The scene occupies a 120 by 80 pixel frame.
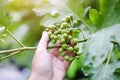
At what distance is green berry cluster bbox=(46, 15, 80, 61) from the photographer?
1.40 metres

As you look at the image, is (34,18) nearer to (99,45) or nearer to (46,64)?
(46,64)

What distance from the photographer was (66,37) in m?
1.40

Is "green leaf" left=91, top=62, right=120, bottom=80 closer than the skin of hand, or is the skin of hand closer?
"green leaf" left=91, top=62, right=120, bottom=80

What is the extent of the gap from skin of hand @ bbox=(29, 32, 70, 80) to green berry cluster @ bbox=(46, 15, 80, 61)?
0.05 m

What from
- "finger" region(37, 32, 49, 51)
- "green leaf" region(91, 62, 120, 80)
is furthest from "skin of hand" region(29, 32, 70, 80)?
"green leaf" region(91, 62, 120, 80)

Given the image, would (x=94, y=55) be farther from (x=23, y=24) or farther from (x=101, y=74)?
(x=23, y=24)

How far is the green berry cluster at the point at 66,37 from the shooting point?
1402mm

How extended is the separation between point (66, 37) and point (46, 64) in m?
0.19

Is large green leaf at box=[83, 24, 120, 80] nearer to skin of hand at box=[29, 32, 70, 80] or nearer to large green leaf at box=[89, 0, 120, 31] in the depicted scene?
large green leaf at box=[89, 0, 120, 31]

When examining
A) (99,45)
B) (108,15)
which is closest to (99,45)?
(99,45)

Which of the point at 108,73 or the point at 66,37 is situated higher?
the point at 66,37

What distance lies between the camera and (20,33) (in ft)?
8.44

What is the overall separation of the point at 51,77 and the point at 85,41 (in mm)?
262

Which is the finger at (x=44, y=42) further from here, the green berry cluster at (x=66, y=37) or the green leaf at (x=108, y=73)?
the green leaf at (x=108, y=73)
